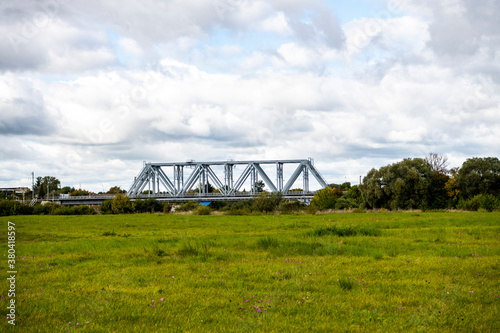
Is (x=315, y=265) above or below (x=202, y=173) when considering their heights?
below

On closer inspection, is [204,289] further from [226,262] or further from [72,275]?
[72,275]

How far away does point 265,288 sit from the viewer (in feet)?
28.6

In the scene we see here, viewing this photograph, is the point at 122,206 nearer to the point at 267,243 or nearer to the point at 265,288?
the point at 267,243

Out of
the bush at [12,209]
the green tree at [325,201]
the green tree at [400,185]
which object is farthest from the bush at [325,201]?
the bush at [12,209]

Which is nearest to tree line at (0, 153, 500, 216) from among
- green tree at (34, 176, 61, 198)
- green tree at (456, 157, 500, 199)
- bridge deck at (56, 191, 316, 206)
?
green tree at (456, 157, 500, 199)

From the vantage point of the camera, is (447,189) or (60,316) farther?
(447,189)

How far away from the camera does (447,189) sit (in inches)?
2346

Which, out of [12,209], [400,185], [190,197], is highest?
[400,185]

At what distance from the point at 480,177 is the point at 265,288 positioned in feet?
188

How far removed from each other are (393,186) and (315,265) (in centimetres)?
5041

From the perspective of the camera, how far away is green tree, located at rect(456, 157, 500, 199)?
184 feet

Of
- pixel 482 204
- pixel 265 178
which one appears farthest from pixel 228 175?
pixel 482 204

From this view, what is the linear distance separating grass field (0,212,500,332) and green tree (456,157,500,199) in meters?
47.8

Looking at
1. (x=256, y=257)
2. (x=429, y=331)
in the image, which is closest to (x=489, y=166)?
(x=256, y=257)
